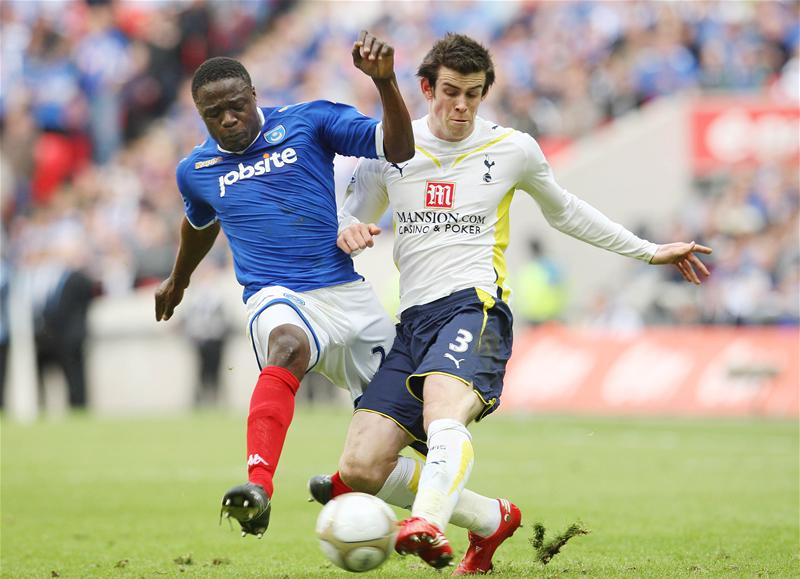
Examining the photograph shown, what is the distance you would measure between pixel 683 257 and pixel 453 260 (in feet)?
3.98

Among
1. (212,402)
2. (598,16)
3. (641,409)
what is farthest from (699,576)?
(598,16)

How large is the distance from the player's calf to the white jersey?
4.80 feet

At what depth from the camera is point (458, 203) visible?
6867 mm

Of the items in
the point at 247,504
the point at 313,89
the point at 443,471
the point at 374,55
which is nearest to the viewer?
the point at 247,504

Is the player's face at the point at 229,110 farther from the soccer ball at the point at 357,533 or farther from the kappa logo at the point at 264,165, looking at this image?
the soccer ball at the point at 357,533

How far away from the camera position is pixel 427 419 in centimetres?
638

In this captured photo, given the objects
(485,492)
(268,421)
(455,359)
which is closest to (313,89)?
(485,492)

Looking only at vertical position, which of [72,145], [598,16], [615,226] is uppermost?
[598,16]

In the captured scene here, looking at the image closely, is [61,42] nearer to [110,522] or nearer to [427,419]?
[110,522]

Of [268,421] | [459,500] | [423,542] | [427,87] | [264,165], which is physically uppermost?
[427,87]

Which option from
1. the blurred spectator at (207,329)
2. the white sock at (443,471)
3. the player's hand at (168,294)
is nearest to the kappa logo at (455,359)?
the white sock at (443,471)

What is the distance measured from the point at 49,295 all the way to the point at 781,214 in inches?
454

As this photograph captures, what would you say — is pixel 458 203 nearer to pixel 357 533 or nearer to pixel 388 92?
pixel 388 92

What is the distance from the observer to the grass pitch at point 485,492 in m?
7.34
